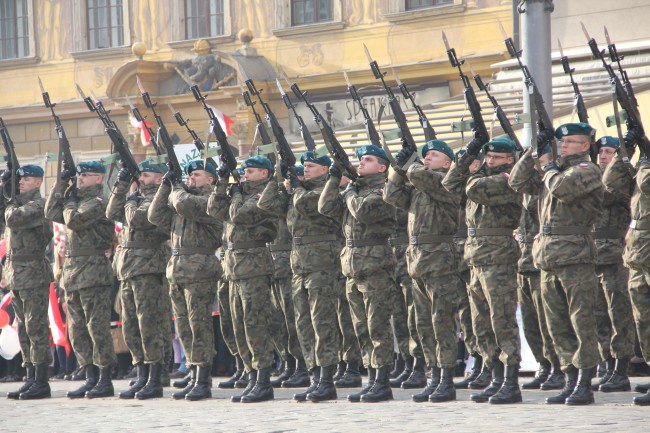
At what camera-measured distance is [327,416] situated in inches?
379

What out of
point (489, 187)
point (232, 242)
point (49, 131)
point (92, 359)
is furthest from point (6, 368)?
point (49, 131)

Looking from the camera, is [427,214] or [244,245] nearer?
[427,214]

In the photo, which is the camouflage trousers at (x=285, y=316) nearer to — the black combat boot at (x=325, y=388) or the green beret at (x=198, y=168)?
the green beret at (x=198, y=168)

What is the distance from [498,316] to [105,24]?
696 inches

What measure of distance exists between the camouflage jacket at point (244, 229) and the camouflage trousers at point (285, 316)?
664 mm

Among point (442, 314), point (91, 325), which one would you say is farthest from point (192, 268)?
point (442, 314)

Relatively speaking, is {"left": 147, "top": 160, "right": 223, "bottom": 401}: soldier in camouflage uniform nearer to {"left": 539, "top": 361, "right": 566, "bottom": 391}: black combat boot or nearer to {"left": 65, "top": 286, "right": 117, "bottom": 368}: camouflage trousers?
{"left": 65, "top": 286, "right": 117, "bottom": 368}: camouflage trousers

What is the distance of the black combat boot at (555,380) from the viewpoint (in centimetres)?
1083

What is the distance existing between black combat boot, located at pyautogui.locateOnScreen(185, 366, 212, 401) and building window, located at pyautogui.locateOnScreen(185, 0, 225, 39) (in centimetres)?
1440

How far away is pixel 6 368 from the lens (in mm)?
15508

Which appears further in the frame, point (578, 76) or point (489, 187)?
point (578, 76)

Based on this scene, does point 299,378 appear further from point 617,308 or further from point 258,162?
point 617,308

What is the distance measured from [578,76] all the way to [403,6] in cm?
563

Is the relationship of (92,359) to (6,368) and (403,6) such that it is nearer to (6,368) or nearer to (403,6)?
(6,368)
